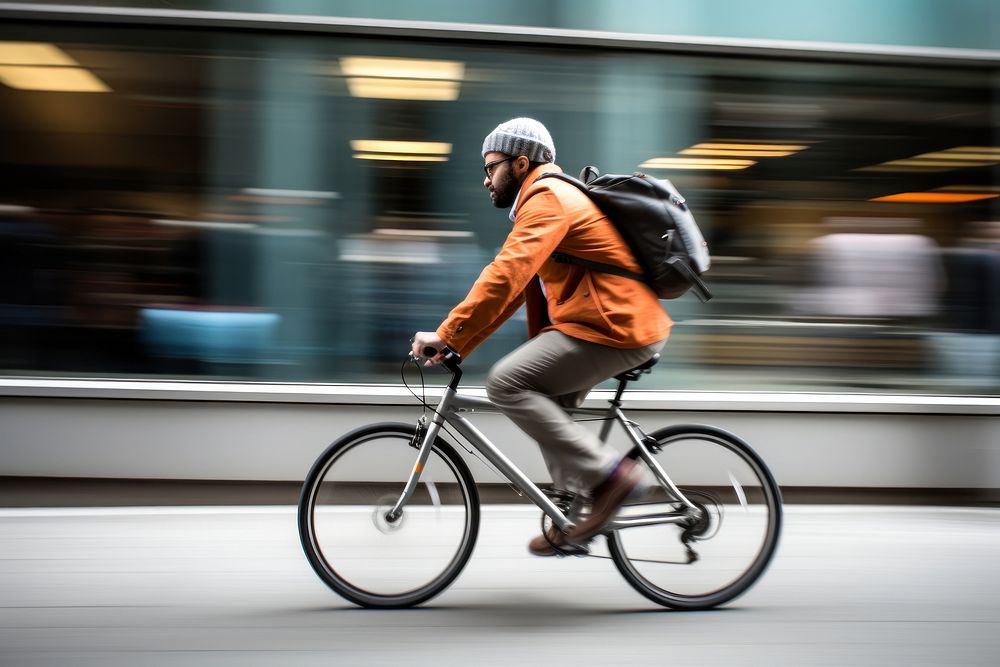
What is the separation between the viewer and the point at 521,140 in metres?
3.52

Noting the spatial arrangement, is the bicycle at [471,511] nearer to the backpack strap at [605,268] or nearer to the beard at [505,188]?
the backpack strap at [605,268]

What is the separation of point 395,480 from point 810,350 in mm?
3818

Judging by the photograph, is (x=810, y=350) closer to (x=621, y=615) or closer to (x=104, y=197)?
(x=621, y=615)

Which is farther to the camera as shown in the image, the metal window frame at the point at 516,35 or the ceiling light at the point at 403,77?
the ceiling light at the point at 403,77

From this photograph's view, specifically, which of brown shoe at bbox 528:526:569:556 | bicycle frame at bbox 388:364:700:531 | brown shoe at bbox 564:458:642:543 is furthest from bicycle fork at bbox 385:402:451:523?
brown shoe at bbox 564:458:642:543

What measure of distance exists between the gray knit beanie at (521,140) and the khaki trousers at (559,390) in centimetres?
75

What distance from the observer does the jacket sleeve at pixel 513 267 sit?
3.28m

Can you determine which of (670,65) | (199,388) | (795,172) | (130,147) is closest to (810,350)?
(795,172)

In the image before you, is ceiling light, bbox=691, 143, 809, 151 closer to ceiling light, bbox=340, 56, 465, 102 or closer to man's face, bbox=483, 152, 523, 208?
ceiling light, bbox=340, 56, 465, 102

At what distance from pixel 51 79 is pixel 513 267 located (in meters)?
4.37

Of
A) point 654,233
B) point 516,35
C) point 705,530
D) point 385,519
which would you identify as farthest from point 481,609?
point 516,35

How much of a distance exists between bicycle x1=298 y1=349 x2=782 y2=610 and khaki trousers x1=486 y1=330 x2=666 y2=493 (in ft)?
0.34

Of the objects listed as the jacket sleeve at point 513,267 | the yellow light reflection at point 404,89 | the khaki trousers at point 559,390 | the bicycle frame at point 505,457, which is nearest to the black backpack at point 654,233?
the jacket sleeve at point 513,267

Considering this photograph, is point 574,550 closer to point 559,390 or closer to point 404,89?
point 559,390
